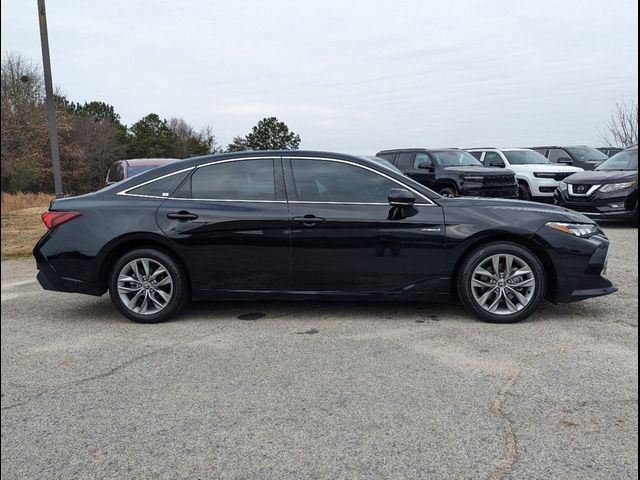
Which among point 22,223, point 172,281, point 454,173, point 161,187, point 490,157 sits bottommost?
point 172,281

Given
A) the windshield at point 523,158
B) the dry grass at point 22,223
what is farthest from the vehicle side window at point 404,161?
the dry grass at point 22,223

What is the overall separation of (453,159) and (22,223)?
1153 cm

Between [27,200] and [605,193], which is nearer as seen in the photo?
[605,193]

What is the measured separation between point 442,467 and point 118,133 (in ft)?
167

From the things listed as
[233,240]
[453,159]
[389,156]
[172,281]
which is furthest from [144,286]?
[389,156]

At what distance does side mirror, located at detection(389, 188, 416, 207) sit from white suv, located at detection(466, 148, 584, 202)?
11970 mm

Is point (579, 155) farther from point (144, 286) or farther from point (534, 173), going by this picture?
point (144, 286)

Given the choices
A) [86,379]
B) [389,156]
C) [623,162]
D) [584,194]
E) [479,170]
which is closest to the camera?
[86,379]

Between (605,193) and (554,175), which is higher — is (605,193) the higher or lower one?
the lower one

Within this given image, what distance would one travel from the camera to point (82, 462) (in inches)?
103

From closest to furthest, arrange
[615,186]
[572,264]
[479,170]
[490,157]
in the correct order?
[572,264] → [615,186] → [479,170] → [490,157]

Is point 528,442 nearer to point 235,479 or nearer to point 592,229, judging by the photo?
point 235,479

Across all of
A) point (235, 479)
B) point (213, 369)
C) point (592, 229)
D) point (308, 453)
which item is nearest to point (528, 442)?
point (308, 453)

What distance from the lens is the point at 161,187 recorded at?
A: 517 centimetres
